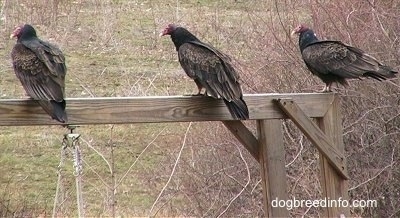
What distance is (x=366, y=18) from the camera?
6.93 meters

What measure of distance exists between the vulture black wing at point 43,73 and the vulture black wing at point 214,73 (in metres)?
0.66

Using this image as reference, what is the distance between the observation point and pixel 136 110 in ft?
11.2

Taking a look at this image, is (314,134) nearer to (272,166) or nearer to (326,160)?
(326,160)

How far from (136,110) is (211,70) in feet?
1.76

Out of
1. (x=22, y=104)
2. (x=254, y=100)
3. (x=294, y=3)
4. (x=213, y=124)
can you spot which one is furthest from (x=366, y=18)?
(x=22, y=104)

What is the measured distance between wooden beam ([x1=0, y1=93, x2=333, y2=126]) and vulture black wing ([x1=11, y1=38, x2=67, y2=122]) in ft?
0.23

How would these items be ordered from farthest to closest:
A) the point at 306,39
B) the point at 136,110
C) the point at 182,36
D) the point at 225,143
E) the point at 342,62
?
the point at 225,143 < the point at 306,39 < the point at 342,62 < the point at 182,36 < the point at 136,110

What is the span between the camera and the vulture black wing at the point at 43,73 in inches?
126

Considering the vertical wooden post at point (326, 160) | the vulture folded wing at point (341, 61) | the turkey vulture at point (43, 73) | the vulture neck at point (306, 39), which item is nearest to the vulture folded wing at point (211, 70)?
the vertical wooden post at point (326, 160)

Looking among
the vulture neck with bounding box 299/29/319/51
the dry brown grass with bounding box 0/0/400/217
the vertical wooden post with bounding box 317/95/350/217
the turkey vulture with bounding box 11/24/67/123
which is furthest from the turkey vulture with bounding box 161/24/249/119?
the dry brown grass with bounding box 0/0/400/217

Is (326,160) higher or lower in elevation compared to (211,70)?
lower

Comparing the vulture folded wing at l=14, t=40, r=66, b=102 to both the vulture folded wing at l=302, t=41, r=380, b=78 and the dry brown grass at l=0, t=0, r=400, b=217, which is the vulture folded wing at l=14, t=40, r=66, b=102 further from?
the dry brown grass at l=0, t=0, r=400, b=217

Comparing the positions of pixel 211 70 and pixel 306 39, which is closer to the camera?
pixel 211 70

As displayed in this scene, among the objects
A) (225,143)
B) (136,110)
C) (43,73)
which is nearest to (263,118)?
(136,110)
